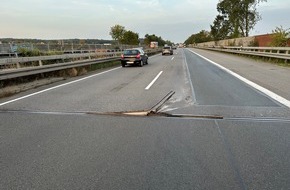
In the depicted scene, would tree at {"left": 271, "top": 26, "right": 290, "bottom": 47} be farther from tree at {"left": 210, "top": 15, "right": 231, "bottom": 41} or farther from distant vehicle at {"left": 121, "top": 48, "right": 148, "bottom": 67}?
tree at {"left": 210, "top": 15, "right": 231, "bottom": 41}

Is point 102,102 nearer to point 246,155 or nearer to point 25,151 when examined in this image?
point 25,151

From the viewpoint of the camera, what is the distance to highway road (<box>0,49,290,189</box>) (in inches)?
134

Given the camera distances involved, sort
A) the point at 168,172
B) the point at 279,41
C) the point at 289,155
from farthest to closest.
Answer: the point at 279,41 < the point at 289,155 < the point at 168,172

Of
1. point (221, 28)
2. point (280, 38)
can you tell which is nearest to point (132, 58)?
point (280, 38)

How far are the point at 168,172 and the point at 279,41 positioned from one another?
25622 mm

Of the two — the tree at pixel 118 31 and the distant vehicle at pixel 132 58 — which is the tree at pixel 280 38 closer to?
the distant vehicle at pixel 132 58

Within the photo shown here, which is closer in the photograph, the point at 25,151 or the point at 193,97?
the point at 25,151

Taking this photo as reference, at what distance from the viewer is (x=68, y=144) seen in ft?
15.1

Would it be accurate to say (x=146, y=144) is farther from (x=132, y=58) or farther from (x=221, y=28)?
(x=221, y=28)

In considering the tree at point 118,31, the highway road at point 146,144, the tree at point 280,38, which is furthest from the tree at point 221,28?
the highway road at point 146,144

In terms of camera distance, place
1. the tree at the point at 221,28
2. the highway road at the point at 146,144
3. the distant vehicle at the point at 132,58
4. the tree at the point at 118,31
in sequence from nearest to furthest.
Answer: the highway road at the point at 146,144
the distant vehicle at the point at 132,58
the tree at the point at 221,28
the tree at the point at 118,31

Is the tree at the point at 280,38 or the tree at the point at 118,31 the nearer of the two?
the tree at the point at 280,38

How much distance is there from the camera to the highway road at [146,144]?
3395 mm

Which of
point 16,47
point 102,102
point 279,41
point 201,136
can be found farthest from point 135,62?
point 201,136
